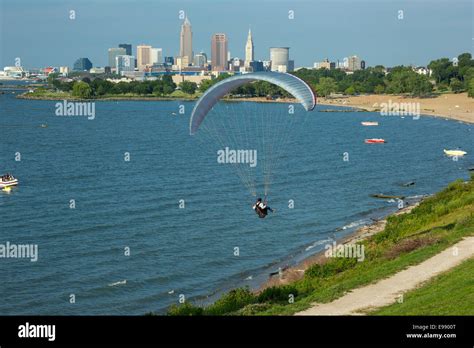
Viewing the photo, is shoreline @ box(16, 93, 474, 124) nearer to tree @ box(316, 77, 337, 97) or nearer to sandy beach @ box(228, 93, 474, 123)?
sandy beach @ box(228, 93, 474, 123)

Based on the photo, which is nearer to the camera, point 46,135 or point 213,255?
point 213,255

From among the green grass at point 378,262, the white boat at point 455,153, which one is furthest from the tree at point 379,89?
the green grass at point 378,262

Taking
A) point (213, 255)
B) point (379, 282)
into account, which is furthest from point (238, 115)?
point (379, 282)

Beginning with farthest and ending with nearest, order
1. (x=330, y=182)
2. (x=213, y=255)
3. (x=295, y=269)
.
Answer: (x=330, y=182) → (x=213, y=255) → (x=295, y=269)

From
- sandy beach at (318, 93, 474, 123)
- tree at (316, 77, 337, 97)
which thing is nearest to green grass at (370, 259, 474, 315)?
sandy beach at (318, 93, 474, 123)

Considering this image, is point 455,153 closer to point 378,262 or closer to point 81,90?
point 378,262

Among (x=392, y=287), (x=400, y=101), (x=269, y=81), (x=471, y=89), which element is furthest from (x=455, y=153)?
(x=400, y=101)

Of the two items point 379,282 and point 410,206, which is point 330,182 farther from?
point 379,282
